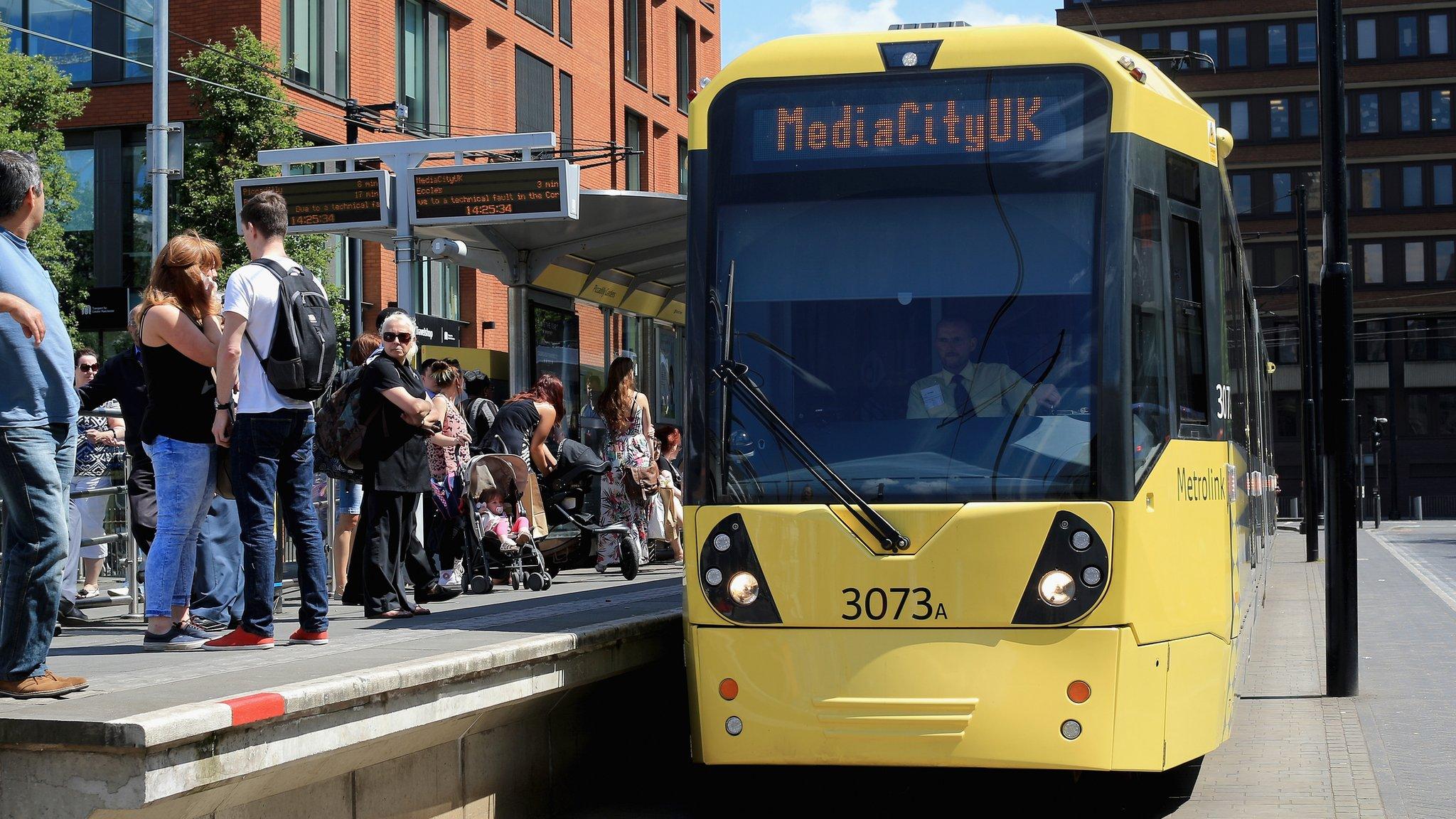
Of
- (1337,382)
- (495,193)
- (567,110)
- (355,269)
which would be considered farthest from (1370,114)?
(1337,382)

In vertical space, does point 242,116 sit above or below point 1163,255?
above

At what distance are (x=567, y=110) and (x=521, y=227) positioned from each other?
1162 inches

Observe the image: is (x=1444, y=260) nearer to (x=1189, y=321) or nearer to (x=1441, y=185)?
(x=1441, y=185)

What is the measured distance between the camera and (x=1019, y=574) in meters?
6.45

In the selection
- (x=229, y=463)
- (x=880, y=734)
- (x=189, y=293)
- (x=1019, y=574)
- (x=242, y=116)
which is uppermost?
(x=242, y=116)

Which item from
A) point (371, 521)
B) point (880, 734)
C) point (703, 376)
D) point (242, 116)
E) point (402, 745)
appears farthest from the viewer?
point (242, 116)

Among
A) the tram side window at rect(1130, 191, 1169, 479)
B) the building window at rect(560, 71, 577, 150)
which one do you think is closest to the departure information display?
the tram side window at rect(1130, 191, 1169, 479)

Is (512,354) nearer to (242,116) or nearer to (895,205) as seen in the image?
(895,205)

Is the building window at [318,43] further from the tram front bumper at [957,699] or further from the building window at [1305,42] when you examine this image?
the building window at [1305,42]

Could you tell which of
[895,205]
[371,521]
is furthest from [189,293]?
[895,205]

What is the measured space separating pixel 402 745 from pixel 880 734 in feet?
5.84

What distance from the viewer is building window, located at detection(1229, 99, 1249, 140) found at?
266ft

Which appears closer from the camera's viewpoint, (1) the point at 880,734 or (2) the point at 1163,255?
(1) the point at 880,734

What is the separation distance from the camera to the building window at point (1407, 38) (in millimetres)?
78875
